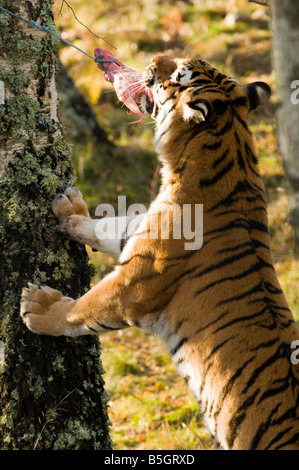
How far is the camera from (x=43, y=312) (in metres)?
2.93

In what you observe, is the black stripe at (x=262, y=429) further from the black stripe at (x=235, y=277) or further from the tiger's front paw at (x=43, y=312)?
the tiger's front paw at (x=43, y=312)

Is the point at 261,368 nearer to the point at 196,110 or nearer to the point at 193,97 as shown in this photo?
the point at 196,110

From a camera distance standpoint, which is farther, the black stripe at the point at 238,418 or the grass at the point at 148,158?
the grass at the point at 148,158

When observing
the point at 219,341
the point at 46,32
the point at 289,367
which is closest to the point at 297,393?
the point at 289,367

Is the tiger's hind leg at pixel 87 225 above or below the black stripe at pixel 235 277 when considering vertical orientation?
above

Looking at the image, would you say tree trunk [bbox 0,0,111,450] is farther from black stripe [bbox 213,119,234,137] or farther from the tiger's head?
black stripe [bbox 213,119,234,137]

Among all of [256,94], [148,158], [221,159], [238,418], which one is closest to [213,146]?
[221,159]

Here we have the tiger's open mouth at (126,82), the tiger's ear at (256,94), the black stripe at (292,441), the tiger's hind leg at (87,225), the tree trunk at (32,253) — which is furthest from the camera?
the tiger's open mouth at (126,82)

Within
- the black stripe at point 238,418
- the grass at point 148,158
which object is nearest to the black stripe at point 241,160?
the grass at point 148,158

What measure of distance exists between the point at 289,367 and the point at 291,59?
1569 mm

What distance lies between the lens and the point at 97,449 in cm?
Answer: 310

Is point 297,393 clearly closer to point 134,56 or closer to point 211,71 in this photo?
point 211,71

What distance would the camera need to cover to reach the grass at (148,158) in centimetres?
464

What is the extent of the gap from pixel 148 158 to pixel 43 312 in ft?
19.1
